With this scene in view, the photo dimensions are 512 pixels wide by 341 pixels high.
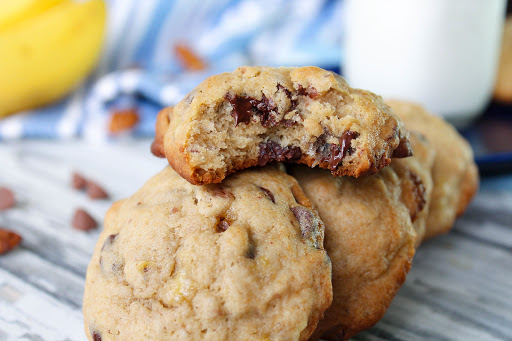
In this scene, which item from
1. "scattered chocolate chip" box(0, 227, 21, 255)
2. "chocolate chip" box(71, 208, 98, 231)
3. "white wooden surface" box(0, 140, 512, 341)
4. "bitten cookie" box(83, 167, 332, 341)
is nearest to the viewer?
"bitten cookie" box(83, 167, 332, 341)

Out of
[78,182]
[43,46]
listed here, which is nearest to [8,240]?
[78,182]

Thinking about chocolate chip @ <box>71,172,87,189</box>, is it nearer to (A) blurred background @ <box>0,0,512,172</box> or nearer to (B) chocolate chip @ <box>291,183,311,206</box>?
(A) blurred background @ <box>0,0,512,172</box>

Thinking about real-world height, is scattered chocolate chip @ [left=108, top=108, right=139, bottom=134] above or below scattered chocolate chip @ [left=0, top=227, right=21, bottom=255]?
above

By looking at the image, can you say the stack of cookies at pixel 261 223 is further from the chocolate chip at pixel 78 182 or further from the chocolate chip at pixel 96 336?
the chocolate chip at pixel 78 182

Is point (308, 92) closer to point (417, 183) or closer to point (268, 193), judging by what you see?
point (268, 193)

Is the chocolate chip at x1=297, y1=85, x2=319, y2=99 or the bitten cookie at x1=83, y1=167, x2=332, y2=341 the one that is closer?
the bitten cookie at x1=83, y1=167, x2=332, y2=341

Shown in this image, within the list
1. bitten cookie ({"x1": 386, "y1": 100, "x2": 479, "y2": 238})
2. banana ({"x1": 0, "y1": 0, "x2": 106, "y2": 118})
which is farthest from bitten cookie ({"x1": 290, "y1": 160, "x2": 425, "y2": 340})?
banana ({"x1": 0, "y1": 0, "x2": 106, "y2": 118})

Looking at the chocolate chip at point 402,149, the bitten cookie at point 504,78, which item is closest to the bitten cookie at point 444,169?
the chocolate chip at point 402,149
